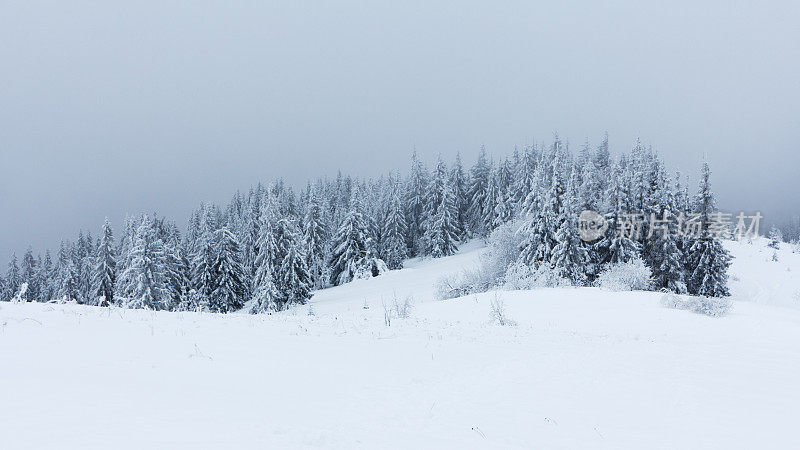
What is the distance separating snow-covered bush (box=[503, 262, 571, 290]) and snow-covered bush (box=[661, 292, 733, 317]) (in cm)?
1147

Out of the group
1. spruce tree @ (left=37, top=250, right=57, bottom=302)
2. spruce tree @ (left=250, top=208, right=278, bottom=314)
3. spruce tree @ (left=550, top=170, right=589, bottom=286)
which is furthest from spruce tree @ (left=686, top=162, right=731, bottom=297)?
spruce tree @ (left=37, top=250, right=57, bottom=302)

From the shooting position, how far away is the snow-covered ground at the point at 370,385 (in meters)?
5.82

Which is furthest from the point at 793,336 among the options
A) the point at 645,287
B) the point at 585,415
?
the point at 645,287

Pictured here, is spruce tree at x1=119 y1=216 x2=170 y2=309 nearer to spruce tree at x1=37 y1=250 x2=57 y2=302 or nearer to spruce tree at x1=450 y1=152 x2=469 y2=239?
spruce tree at x1=37 y1=250 x2=57 y2=302

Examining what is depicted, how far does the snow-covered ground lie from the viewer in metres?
5.82

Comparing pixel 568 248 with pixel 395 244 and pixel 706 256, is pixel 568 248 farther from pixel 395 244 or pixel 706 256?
pixel 395 244

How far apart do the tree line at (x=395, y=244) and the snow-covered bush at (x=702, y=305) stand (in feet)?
Result: 48.8

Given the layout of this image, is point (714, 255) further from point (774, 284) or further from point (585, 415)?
point (585, 415)

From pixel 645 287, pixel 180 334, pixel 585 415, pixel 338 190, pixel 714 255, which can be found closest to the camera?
pixel 585 415

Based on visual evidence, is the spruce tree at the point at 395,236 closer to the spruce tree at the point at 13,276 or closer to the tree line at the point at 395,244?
the tree line at the point at 395,244

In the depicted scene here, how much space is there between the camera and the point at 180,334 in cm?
1124

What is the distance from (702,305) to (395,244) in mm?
46915

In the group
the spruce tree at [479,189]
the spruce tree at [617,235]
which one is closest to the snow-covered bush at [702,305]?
the spruce tree at [617,235]

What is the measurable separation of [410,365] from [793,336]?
1480cm
